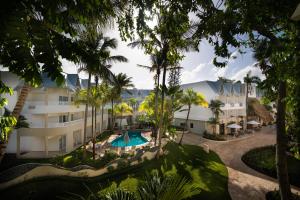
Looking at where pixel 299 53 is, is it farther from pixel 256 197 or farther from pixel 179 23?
pixel 256 197

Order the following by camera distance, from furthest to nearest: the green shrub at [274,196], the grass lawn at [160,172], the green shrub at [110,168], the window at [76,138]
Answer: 1. the window at [76,138]
2. the green shrub at [110,168]
3. the green shrub at [274,196]
4. the grass lawn at [160,172]

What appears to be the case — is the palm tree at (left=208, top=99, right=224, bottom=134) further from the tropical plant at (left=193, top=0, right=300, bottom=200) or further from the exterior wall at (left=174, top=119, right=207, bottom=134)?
the tropical plant at (left=193, top=0, right=300, bottom=200)

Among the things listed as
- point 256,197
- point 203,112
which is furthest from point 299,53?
point 203,112

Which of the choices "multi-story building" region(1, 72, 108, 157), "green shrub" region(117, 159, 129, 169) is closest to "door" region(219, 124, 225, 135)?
"green shrub" region(117, 159, 129, 169)

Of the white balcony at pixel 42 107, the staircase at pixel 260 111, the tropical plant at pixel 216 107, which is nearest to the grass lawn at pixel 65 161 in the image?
the white balcony at pixel 42 107

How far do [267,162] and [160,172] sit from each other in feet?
41.2

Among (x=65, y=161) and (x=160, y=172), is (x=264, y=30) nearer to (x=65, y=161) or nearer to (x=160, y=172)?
(x=160, y=172)

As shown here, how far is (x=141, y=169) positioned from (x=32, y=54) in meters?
14.9

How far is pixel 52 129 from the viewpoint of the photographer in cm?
2156

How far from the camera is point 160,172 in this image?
15180 millimetres

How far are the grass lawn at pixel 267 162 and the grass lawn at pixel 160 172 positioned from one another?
3644mm

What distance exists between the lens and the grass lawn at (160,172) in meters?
10.1

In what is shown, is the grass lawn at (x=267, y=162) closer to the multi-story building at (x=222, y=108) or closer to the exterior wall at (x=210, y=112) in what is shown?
the multi-story building at (x=222, y=108)

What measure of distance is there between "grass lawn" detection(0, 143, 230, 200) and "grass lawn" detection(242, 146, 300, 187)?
3644 mm
